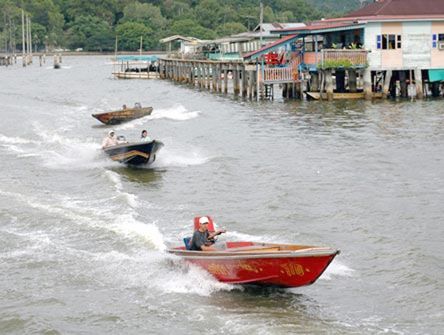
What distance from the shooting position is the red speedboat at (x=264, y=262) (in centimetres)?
1783

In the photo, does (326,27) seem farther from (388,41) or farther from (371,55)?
(388,41)

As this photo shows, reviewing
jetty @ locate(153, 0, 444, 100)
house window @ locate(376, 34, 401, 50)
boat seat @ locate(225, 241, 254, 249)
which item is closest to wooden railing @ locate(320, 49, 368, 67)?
jetty @ locate(153, 0, 444, 100)

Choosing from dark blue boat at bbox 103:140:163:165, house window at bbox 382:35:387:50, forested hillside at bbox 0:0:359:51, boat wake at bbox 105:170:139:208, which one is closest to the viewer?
boat wake at bbox 105:170:139:208

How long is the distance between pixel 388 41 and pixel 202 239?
121ft

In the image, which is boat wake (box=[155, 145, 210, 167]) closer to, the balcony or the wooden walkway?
the balcony

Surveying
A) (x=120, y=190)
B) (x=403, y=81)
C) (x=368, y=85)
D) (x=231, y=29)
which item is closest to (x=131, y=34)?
(x=231, y=29)

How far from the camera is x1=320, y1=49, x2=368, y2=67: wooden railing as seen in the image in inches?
2115

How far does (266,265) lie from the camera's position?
60.3ft

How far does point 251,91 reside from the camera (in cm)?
6044

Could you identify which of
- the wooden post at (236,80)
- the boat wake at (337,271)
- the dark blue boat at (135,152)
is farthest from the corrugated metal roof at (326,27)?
the boat wake at (337,271)

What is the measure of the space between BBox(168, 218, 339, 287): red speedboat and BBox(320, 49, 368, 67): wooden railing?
3577 centimetres

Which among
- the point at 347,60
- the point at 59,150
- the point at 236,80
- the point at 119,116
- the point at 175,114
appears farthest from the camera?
the point at 236,80

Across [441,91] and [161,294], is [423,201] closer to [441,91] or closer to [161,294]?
[161,294]

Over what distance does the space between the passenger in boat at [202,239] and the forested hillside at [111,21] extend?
158 m
